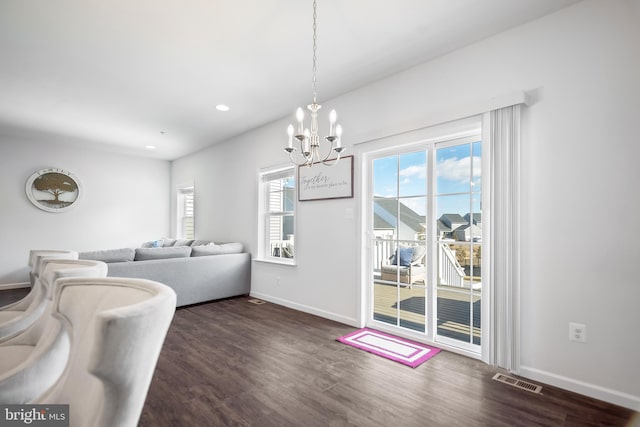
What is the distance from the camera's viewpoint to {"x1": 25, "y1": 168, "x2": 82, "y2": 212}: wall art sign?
19.1ft

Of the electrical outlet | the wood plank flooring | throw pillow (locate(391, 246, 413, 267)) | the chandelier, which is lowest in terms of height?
the wood plank flooring

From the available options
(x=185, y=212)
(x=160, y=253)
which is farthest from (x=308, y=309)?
(x=185, y=212)

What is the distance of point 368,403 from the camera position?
2053 millimetres

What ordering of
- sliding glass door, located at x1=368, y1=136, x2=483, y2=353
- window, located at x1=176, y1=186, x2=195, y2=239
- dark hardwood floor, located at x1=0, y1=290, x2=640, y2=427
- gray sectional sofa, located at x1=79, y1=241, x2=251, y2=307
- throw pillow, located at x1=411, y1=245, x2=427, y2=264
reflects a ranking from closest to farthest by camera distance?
dark hardwood floor, located at x1=0, y1=290, x2=640, y2=427
sliding glass door, located at x1=368, y1=136, x2=483, y2=353
throw pillow, located at x1=411, y1=245, x2=427, y2=264
gray sectional sofa, located at x1=79, y1=241, x2=251, y2=307
window, located at x1=176, y1=186, x2=195, y2=239

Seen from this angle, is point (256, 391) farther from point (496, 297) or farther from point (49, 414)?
point (496, 297)

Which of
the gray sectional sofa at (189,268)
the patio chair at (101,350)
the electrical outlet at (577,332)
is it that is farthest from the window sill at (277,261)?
the patio chair at (101,350)

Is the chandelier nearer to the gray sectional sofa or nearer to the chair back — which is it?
the chair back

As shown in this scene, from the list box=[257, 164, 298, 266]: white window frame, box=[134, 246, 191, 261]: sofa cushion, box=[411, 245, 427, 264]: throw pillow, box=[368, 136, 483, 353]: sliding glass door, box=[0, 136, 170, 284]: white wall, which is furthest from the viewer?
box=[0, 136, 170, 284]: white wall

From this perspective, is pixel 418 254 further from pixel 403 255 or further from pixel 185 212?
pixel 185 212

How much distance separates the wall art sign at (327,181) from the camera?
3721 mm

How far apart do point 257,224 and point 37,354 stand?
404 centimetres

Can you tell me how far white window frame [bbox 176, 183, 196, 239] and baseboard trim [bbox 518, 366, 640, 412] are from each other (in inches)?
248

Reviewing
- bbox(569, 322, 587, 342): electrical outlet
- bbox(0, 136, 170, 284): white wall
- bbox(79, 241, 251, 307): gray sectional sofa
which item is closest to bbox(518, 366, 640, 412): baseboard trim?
bbox(569, 322, 587, 342): electrical outlet

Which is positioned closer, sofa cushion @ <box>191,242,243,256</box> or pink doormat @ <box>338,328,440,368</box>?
pink doormat @ <box>338,328,440,368</box>
